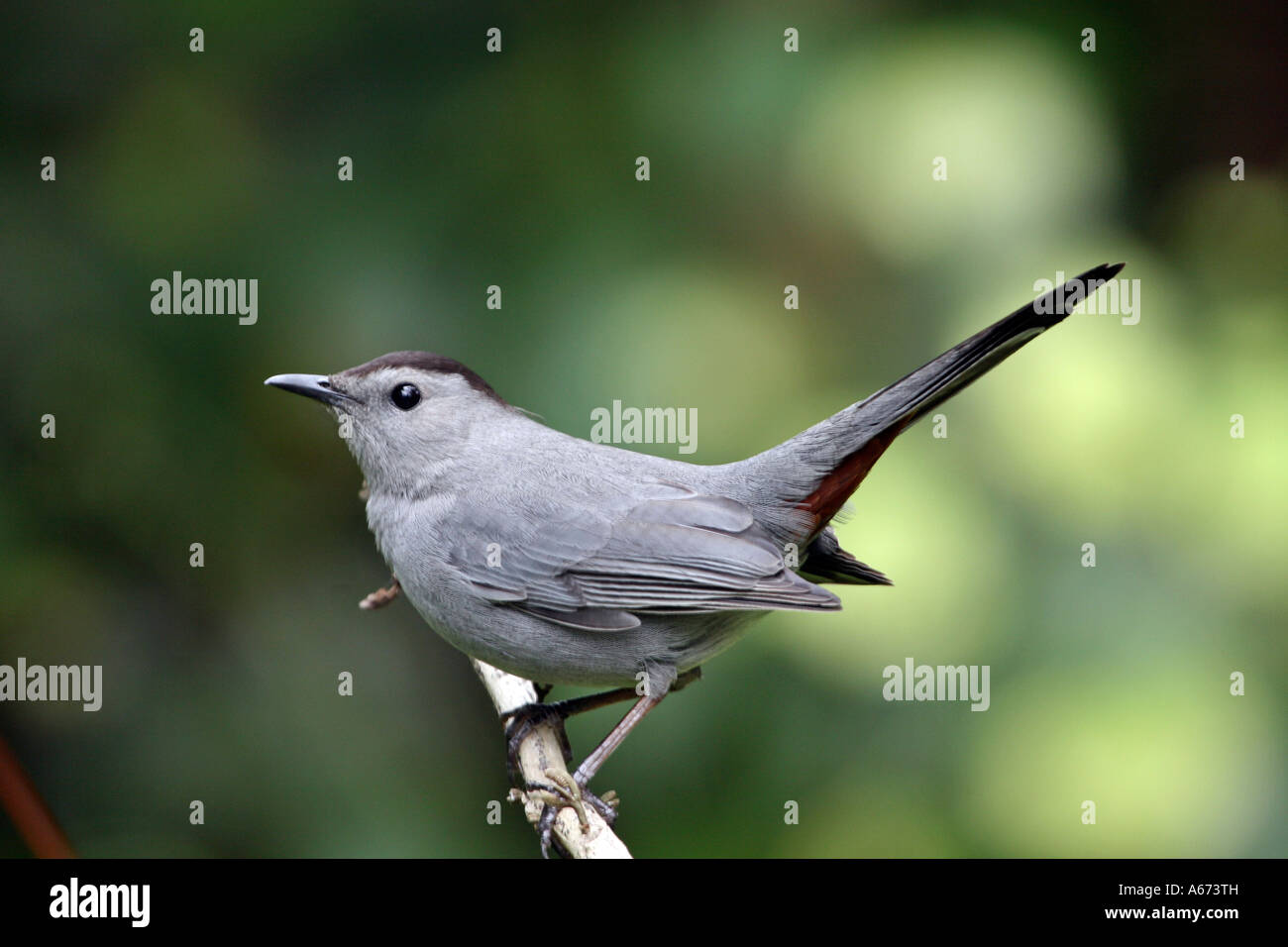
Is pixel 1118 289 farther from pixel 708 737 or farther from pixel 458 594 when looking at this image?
pixel 458 594

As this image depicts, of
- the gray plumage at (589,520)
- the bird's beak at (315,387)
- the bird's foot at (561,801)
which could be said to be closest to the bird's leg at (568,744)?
the bird's foot at (561,801)

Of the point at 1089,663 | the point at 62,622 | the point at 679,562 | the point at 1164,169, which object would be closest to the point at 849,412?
the point at 679,562

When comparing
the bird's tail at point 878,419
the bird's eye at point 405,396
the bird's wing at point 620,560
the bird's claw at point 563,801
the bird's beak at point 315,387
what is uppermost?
the bird's beak at point 315,387

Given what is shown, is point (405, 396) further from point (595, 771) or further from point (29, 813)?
point (29, 813)

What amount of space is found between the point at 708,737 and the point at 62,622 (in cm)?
253

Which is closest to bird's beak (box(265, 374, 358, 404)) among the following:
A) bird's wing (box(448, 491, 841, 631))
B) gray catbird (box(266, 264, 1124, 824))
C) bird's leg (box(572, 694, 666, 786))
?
gray catbird (box(266, 264, 1124, 824))

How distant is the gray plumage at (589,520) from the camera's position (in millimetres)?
3396

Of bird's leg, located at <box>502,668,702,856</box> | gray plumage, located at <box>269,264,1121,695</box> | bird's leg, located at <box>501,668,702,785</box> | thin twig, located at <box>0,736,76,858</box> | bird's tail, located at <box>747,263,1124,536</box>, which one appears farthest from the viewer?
bird's leg, located at <box>501,668,702,785</box>

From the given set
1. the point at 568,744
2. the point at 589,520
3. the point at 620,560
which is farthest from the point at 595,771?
the point at 589,520

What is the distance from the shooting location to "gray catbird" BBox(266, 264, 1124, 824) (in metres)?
3.40

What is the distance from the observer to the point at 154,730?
14.9ft

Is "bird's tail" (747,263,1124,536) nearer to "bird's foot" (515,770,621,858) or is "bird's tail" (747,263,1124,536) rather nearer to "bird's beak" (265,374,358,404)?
"bird's foot" (515,770,621,858)

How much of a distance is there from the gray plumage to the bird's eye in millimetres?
12

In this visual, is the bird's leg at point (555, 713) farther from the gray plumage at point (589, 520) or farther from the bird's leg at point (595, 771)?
the gray plumage at point (589, 520)
